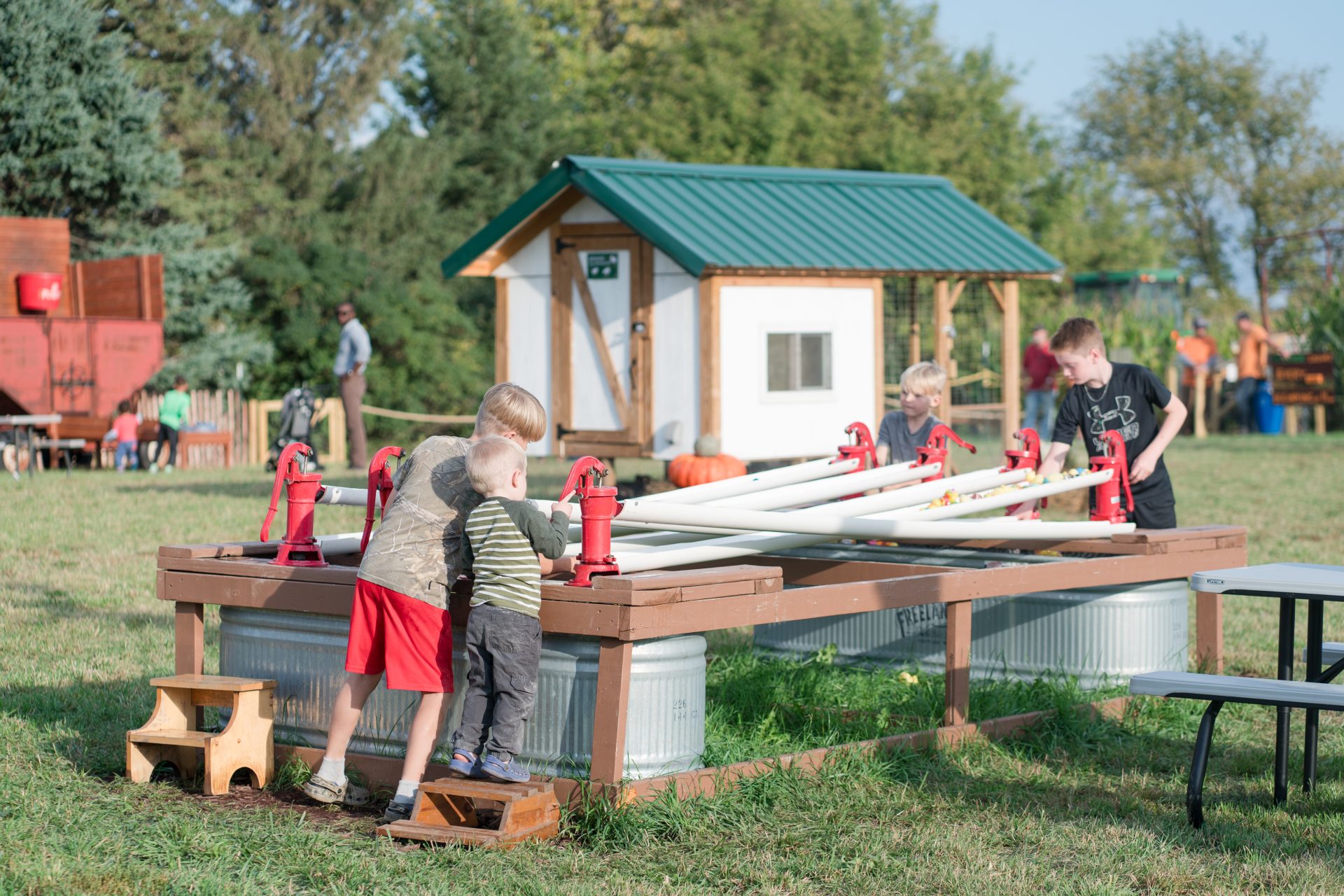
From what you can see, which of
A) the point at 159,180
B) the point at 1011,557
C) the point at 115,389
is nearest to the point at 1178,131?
the point at 159,180

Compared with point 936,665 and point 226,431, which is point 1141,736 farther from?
point 226,431

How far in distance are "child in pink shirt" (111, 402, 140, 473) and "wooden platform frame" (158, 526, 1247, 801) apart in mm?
16377

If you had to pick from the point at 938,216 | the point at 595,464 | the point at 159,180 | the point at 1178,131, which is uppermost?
the point at 1178,131

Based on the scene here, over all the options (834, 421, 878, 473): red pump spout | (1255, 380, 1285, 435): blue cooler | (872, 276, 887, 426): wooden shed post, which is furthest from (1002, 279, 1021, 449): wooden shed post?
(1255, 380, 1285, 435): blue cooler

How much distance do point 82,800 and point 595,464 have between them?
1994 mm

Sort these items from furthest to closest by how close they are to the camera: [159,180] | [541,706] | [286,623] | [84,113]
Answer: [159,180]
[84,113]
[286,623]
[541,706]

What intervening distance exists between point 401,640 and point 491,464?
0.65m

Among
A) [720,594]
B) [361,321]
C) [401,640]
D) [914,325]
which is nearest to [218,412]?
[361,321]

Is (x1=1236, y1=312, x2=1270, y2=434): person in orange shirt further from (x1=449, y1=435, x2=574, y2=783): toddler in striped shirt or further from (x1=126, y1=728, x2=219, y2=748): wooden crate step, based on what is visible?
(x1=126, y1=728, x2=219, y2=748): wooden crate step

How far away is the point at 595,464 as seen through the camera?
5152mm

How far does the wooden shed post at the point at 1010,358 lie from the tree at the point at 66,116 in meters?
15.4

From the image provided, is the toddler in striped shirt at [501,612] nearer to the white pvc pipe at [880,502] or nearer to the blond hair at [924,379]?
the white pvc pipe at [880,502]

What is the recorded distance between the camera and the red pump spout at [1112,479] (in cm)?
713

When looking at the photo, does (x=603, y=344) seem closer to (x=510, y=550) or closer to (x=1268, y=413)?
(x=510, y=550)
